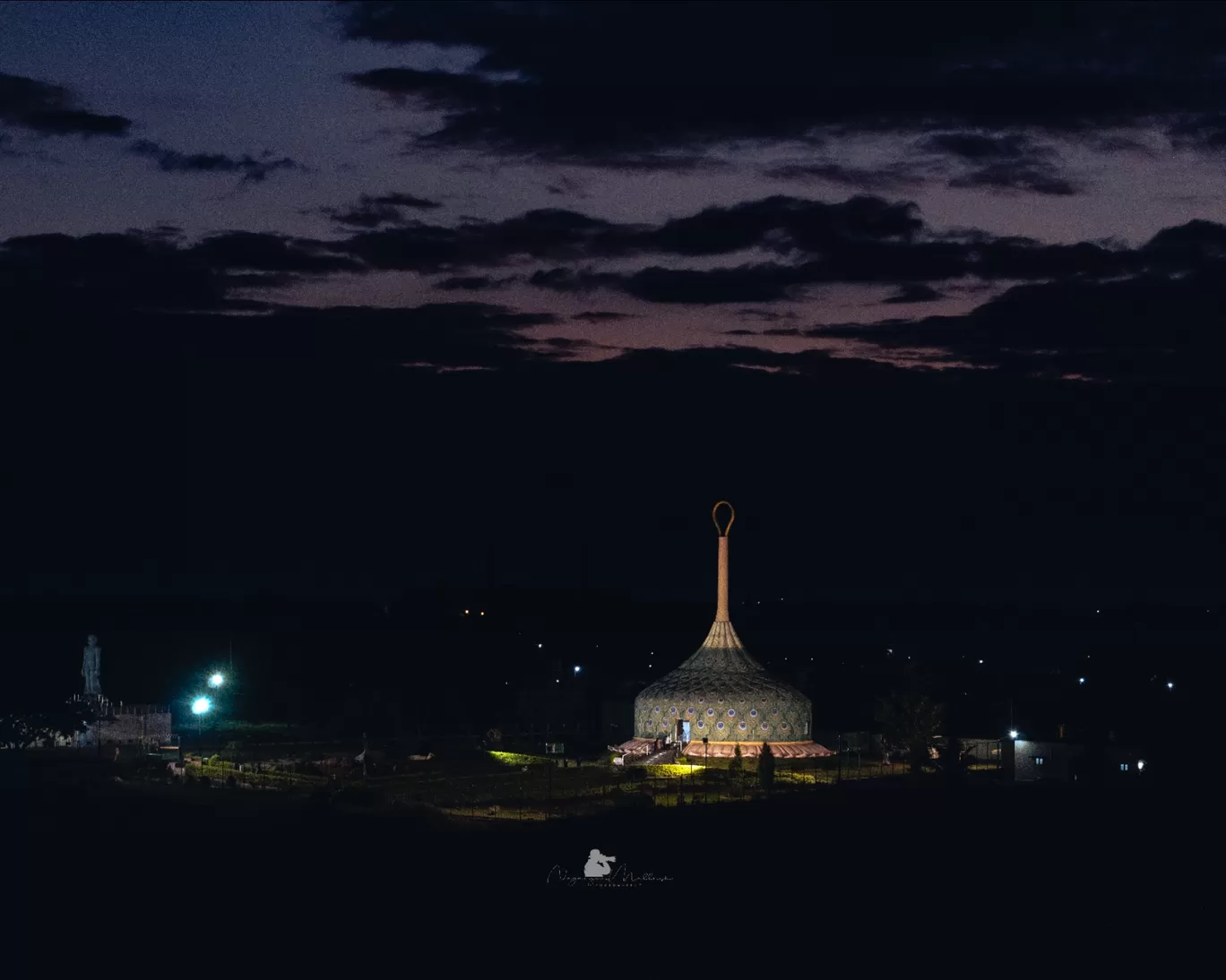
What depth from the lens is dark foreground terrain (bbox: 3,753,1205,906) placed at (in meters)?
46.2

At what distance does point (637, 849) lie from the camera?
5112 cm

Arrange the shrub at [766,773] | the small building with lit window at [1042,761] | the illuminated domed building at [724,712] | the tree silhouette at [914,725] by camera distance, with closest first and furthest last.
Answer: the shrub at [766,773] → the small building with lit window at [1042,761] → the tree silhouette at [914,725] → the illuminated domed building at [724,712]

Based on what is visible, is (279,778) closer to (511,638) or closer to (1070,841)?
(1070,841)

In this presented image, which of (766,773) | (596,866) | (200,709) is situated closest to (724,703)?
(766,773)

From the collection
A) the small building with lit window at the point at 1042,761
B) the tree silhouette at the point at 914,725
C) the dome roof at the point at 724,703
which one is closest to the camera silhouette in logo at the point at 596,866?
the dome roof at the point at 724,703

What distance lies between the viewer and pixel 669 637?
18450 cm

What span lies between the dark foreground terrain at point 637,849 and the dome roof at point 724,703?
7.98m

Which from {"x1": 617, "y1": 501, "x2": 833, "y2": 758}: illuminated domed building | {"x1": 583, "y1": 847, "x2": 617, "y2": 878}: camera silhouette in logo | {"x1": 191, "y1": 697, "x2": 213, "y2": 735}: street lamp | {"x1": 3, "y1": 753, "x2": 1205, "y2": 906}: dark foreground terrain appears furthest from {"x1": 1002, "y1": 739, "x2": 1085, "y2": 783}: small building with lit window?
{"x1": 191, "y1": 697, "x2": 213, "y2": 735}: street lamp

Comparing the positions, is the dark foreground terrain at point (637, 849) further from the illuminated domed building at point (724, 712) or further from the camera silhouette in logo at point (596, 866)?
the illuminated domed building at point (724, 712)

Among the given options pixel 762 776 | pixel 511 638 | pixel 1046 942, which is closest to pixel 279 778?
pixel 762 776

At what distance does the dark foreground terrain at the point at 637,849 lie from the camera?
46.2m

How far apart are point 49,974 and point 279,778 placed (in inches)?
888

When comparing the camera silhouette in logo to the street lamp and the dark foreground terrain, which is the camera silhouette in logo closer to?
the dark foreground terrain

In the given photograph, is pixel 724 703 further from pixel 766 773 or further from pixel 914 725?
pixel 766 773
